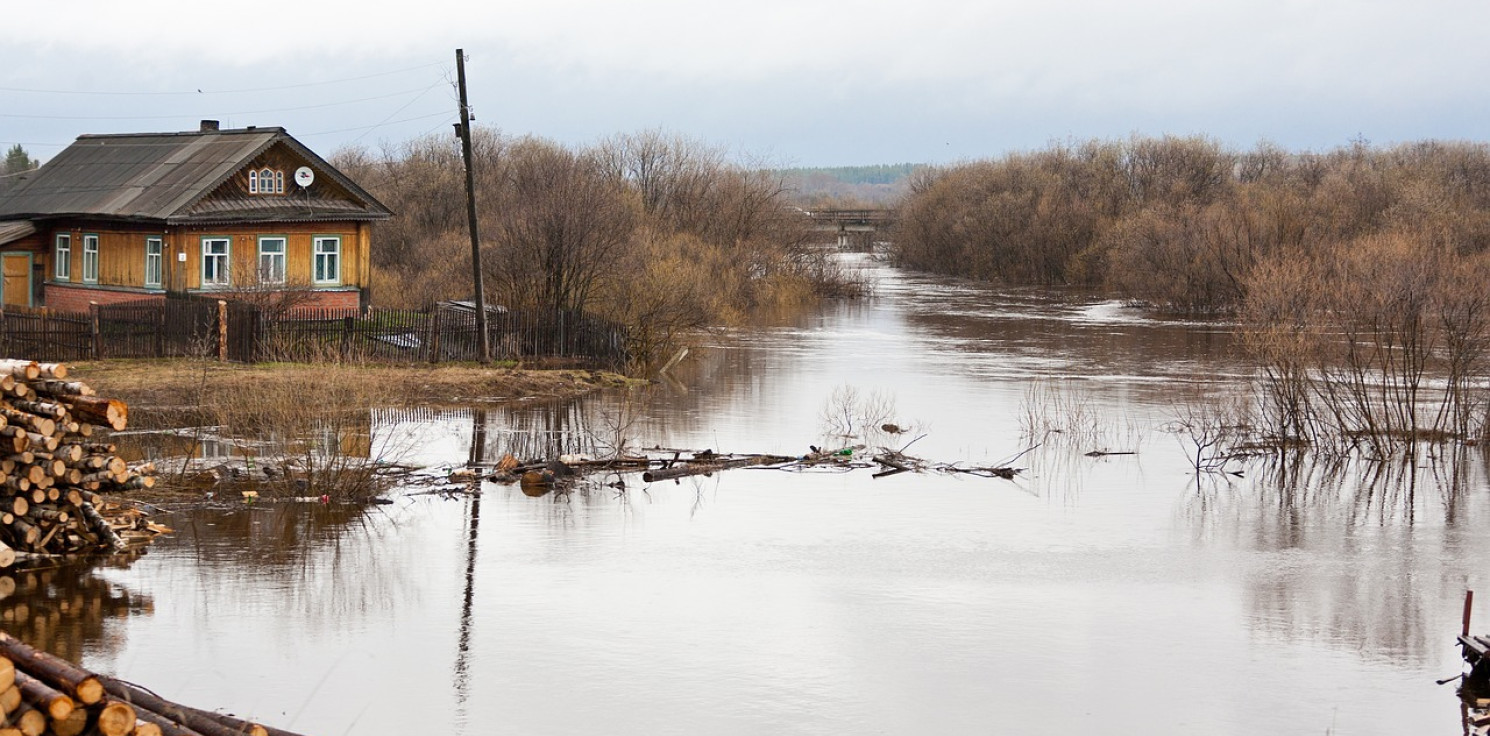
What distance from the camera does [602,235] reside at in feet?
127

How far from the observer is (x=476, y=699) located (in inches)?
475

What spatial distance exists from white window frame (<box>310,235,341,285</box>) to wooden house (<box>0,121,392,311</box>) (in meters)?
0.04

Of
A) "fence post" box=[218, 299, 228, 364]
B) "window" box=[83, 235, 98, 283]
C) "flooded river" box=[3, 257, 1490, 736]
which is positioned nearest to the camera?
"flooded river" box=[3, 257, 1490, 736]

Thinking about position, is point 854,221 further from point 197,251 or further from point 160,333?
point 160,333

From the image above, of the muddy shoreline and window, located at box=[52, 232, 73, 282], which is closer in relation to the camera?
the muddy shoreline

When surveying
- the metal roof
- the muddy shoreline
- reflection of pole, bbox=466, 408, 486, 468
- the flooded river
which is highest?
the metal roof

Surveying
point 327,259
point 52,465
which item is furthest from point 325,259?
point 52,465

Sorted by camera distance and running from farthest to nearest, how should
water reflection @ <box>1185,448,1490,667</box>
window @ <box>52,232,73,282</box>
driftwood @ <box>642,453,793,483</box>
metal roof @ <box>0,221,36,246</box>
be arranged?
window @ <box>52,232,73,282</box> → metal roof @ <box>0,221,36,246</box> → driftwood @ <box>642,453,793,483</box> → water reflection @ <box>1185,448,1490,667</box>

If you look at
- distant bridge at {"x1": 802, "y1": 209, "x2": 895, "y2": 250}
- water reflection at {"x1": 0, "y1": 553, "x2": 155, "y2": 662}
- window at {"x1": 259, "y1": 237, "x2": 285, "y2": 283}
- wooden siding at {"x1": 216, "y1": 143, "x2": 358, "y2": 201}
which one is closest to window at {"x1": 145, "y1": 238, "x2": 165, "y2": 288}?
wooden siding at {"x1": 216, "y1": 143, "x2": 358, "y2": 201}

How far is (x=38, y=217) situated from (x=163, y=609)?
28.9 metres

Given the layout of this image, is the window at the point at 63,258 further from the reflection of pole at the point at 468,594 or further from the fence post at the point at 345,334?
the reflection of pole at the point at 468,594

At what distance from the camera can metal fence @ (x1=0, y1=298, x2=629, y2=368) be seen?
3105 centimetres

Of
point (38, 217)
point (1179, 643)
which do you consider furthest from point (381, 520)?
point (38, 217)

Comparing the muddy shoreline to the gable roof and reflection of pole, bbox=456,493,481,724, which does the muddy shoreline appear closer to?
reflection of pole, bbox=456,493,481,724
